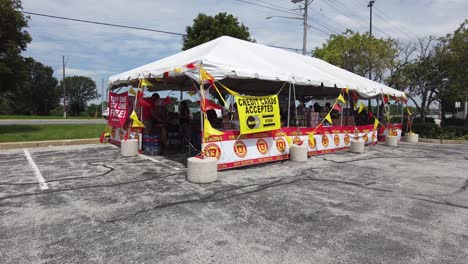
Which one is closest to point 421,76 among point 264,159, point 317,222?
point 264,159

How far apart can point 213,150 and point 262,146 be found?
1.72 m

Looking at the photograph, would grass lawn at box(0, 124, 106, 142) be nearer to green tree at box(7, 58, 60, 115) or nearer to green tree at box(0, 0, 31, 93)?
green tree at box(0, 0, 31, 93)

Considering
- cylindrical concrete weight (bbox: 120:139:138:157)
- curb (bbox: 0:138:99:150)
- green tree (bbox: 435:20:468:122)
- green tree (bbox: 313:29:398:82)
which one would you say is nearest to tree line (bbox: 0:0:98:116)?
curb (bbox: 0:138:99:150)

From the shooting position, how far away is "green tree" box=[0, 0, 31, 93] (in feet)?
41.6

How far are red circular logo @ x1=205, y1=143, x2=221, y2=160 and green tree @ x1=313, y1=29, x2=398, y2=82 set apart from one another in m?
16.4

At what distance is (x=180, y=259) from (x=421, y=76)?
22299 millimetres

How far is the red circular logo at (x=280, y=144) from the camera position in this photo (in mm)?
8656

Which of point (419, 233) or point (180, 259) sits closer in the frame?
point (180, 259)

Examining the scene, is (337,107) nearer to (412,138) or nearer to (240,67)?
(240,67)

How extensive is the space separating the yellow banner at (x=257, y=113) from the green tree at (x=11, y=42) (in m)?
11.2

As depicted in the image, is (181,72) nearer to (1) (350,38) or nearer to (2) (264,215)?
(2) (264,215)

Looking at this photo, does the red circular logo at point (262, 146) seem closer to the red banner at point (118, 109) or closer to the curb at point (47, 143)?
the red banner at point (118, 109)

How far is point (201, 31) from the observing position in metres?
23.2

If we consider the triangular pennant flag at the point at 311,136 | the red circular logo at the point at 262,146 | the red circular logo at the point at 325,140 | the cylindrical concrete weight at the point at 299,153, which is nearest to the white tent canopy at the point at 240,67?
the triangular pennant flag at the point at 311,136
